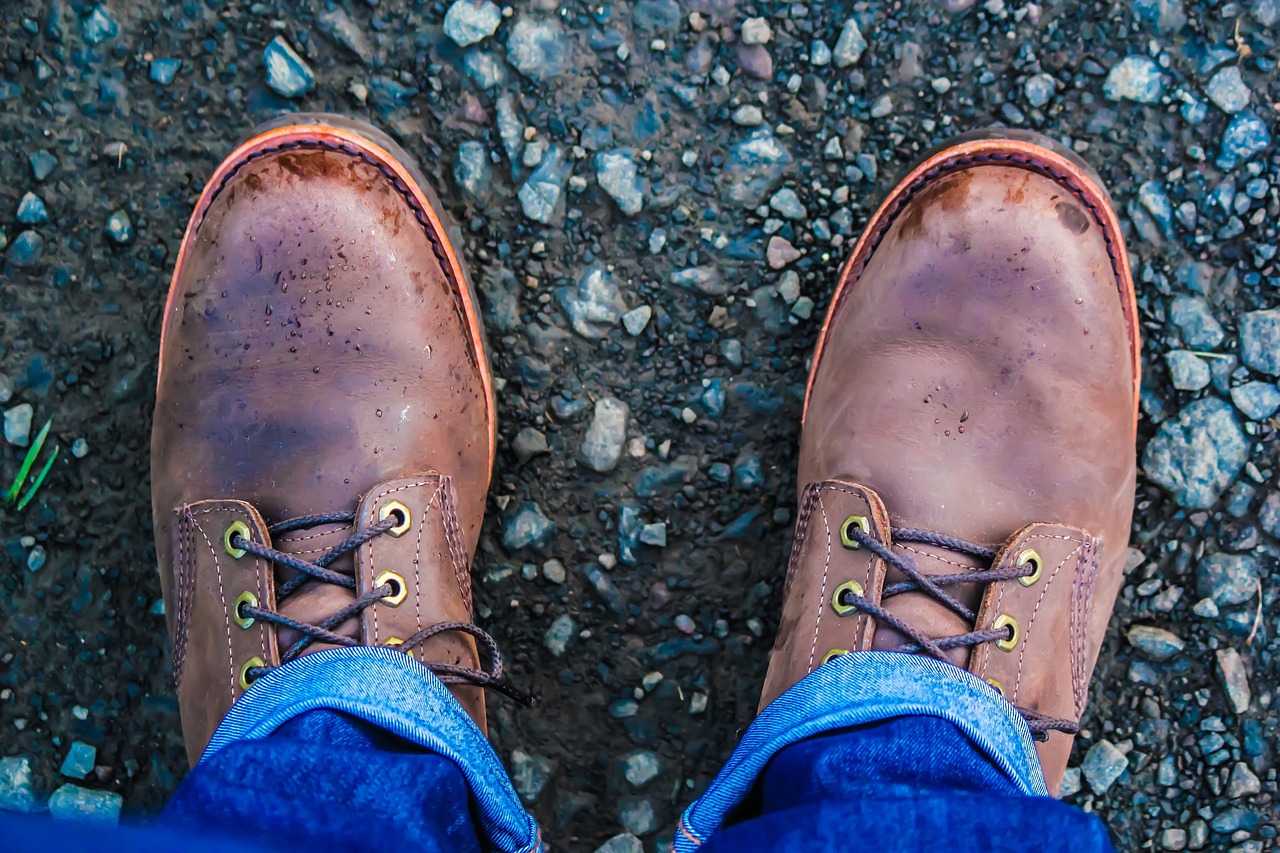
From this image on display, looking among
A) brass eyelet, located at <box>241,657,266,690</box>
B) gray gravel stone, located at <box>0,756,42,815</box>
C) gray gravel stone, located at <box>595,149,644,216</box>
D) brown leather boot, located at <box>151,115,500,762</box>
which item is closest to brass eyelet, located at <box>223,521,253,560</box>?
brown leather boot, located at <box>151,115,500,762</box>

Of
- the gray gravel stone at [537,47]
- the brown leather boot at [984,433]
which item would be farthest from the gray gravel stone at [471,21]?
the brown leather boot at [984,433]

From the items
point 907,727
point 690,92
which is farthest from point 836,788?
point 690,92

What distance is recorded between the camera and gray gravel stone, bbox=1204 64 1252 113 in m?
1.34

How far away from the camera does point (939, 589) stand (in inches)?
48.9

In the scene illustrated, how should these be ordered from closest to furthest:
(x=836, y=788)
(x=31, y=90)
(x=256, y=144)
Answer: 1. (x=836, y=788)
2. (x=256, y=144)
3. (x=31, y=90)

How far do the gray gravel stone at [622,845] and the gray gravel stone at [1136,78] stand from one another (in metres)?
1.33

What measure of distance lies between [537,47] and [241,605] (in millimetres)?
888

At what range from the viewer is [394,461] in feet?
4.31

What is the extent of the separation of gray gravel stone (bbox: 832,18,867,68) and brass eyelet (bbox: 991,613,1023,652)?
0.81 meters

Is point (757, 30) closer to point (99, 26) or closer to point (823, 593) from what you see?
point (823, 593)

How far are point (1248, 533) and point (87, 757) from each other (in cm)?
181

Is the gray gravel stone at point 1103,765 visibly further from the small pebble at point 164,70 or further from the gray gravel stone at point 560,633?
the small pebble at point 164,70

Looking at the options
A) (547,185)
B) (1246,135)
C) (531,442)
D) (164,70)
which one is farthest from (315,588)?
(1246,135)

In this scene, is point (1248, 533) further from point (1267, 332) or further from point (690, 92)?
point (690, 92)
